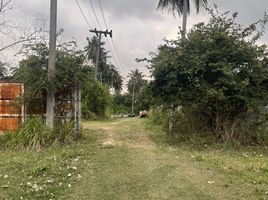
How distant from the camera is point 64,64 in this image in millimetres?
13703

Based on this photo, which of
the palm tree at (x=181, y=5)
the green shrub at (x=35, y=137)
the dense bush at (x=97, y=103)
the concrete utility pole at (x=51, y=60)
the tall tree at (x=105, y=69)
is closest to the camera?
the green shrub at (x=35, y=137)

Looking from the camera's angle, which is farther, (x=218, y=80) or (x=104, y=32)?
(x=104, y=32)

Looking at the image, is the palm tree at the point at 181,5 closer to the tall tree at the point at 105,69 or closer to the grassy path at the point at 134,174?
the grassy path at the point at 134,174

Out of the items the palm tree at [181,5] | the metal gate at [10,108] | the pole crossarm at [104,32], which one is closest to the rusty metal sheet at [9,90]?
the metal gate at [10,108]

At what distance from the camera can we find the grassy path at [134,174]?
689 centimetres

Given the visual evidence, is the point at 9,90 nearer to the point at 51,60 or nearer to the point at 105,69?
the point at 51,60

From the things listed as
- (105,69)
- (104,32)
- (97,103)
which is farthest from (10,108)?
(105,69)

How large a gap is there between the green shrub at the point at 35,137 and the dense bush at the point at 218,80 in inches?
147

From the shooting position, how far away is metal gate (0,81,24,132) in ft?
44.9

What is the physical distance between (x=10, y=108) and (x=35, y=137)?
2.21 m

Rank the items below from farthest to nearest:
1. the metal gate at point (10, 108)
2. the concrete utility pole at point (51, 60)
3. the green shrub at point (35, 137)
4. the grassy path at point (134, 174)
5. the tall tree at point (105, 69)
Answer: the tall tree at point (105, 69) → the metal gate at point (10, 108) → the concrete utility pole at point (51, 60) → the green shrub at point (35, 137) → the grassy path at point (134, 174)

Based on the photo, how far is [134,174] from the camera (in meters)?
8.39

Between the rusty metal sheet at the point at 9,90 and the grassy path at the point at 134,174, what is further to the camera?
the rusty metal sheet at the point at 9,90

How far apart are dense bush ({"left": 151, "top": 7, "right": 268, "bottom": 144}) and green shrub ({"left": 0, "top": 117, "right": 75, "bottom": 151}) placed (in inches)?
147
